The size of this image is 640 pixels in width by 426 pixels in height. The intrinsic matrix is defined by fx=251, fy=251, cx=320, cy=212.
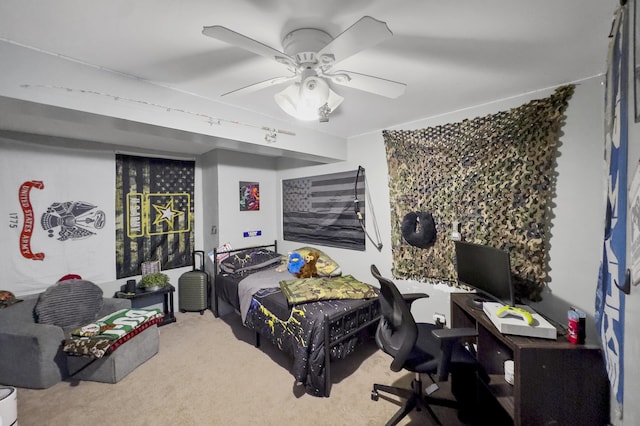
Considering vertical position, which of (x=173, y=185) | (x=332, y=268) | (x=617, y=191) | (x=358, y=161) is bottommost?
(x=332, y=268)

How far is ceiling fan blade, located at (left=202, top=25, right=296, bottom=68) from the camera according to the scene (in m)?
0.98

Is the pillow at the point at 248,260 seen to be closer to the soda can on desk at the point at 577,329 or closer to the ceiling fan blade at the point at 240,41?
the ceiling fan blade at the point at 240,41

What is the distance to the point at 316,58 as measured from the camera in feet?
4.27

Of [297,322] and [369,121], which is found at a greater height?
[369,121]

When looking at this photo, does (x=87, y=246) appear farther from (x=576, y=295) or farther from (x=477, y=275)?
(x=576, y=295)

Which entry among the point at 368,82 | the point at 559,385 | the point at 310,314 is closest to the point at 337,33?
the point at 368,82

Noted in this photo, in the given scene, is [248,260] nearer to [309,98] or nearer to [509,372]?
[309,98]

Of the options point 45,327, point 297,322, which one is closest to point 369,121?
point 297,322

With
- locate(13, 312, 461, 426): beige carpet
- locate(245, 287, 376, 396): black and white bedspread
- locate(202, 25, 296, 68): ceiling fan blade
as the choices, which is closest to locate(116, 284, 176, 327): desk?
locate(13, 312, 461, 426): beige carpet

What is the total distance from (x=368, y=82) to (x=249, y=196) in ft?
10.1

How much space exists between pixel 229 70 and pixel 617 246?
2.09 meters

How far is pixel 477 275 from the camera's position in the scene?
Result: 215 centimetres

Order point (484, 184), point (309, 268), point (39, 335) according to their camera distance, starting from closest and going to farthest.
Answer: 1. point (39, 335)
2. point (484, 184)
3. point (309, 268)

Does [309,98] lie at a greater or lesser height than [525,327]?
greater
